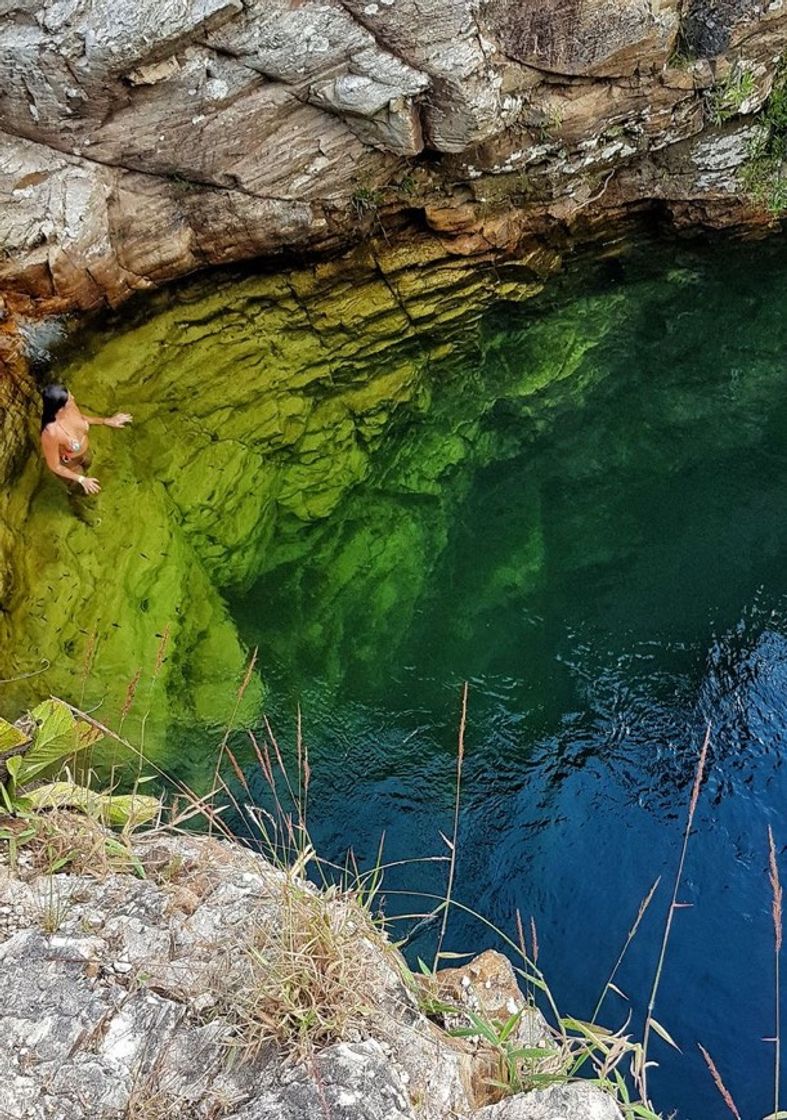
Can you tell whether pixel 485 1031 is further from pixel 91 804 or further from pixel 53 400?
pixel 53 400

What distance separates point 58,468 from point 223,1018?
14.4ft

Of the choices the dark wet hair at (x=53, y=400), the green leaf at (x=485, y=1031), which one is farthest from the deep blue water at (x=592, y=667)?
the dark wet hair at (x=53, y=400)

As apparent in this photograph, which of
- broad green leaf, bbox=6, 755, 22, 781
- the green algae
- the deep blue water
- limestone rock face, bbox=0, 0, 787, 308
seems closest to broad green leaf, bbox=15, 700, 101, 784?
broad green leaf, bbox=6, 755, 22, 781

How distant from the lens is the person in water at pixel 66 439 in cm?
554

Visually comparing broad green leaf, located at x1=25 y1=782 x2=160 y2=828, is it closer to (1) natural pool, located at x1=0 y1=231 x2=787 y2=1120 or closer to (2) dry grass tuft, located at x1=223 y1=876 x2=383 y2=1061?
(1) natural pool, located at x1=0 y1=231 x2=787 y2=1120

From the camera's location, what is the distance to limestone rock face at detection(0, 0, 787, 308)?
548 cm

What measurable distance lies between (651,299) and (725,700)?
15.5 feet

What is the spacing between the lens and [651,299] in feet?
27.3

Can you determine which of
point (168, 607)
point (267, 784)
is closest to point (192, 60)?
point (168, 607)

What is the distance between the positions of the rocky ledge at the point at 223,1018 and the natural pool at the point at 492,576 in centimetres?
128

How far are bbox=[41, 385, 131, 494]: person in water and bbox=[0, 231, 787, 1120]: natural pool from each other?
23 cm

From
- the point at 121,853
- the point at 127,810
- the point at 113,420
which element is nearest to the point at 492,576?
the point at 113,420

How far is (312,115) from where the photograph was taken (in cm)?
627

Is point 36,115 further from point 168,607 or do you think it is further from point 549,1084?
point 549,1084
